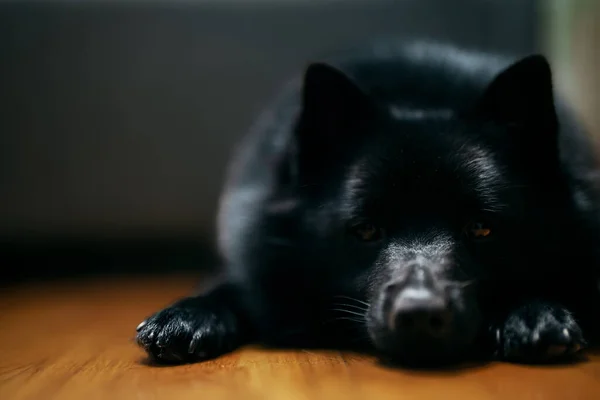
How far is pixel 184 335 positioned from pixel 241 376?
206 millimetres

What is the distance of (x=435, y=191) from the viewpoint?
1.44m

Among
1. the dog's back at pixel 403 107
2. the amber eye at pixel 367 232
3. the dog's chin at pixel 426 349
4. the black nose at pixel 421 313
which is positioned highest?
the dog's back at pixel 403 107

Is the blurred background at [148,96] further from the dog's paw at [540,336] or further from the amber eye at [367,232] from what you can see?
the dog's paw at [540,336]

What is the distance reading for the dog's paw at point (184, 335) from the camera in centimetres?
146

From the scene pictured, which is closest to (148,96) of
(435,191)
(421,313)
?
(435,191)

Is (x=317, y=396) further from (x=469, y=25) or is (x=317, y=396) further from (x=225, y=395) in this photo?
(x=469, y=25)

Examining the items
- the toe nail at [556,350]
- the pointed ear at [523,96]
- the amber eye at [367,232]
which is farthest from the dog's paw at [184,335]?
the pointed ear at [523,96]

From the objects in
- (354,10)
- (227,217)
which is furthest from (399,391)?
(354,10)

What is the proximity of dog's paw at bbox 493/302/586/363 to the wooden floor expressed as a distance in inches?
1.6

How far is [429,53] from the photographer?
1978 mm

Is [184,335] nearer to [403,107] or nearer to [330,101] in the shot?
[330,101]

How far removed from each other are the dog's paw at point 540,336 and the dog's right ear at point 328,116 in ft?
1.91

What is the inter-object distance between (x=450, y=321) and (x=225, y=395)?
47 cm

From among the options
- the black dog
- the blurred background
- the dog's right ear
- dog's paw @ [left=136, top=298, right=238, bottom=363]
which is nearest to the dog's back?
the black dog
